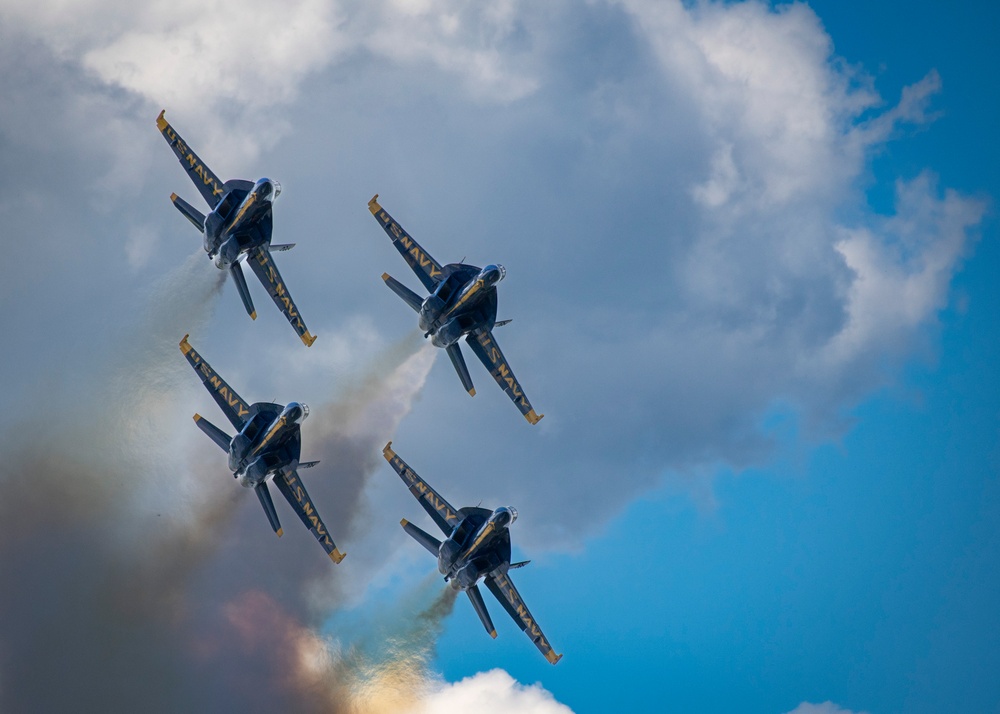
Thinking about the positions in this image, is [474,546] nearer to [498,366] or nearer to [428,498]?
[428,498]

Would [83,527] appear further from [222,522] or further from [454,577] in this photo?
[454,577]

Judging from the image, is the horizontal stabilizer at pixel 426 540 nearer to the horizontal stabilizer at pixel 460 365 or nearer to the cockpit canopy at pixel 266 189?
the horizontal stabilizer at pixel 460 365

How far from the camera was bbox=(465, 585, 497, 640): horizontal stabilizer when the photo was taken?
118869 mm

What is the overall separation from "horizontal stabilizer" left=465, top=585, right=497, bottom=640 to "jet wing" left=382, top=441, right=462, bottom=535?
4.96m

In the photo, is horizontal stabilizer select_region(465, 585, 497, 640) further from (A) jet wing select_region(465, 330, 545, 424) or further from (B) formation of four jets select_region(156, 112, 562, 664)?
(A) jet wing select_region(465, 330, 545, 424)

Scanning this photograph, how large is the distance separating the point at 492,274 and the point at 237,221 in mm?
19397

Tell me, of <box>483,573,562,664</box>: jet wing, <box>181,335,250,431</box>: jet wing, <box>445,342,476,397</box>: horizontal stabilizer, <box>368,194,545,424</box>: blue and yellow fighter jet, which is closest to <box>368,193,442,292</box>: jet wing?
<box>368,194,545,424</box>: blue and yellow fighter jet

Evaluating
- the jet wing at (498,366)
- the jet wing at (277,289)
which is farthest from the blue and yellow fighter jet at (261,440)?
the jet wing at (498,366)

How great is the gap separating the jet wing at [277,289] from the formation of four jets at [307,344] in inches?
3.1

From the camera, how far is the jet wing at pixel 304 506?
120 meters

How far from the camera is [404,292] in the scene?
388 ft

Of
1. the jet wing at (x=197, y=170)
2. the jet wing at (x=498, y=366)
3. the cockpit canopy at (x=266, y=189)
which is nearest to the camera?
the cockpit canopy at (x=266, y=189)

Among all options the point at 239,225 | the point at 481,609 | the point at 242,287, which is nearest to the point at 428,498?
the point at 481,609

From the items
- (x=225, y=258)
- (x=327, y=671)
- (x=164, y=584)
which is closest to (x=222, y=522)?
(x=164, y=584)
